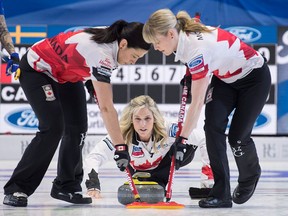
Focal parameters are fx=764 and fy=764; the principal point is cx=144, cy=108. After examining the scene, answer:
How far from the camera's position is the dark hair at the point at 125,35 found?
3.42m

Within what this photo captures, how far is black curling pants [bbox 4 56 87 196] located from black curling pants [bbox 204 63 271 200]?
651mm

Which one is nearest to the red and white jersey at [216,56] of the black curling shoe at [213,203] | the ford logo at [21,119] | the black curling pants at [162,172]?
the black curling shoe at [213,203]

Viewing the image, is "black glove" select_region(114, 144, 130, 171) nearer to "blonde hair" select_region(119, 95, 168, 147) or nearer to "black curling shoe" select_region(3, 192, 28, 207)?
"black curling shoe" select_region(3, 192, 28, 207)

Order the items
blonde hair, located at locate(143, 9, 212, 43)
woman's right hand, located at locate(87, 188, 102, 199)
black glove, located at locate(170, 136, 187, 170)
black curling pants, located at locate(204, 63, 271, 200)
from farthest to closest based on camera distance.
→ woman's right hand, located at locate(87, 188, 102, 199)
black curling pants, located at locate(204, 63, 271, 200)
black glove, located at locate(170, 136, 187, 170)
blonde hair, located at locate(143, 9, 212, 43)

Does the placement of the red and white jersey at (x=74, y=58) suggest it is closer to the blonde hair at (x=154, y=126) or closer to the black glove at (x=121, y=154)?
the black glove at (x=121, y=154)

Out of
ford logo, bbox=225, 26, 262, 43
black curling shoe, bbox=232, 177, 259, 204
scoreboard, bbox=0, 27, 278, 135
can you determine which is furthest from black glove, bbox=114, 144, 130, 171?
ford logo, bbox=225, 26, 262, 43

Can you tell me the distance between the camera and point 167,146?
420cm

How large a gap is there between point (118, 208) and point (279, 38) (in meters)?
4.17

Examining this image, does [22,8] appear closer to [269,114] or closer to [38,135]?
[269,114]

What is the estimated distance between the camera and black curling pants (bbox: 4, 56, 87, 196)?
3658 mm

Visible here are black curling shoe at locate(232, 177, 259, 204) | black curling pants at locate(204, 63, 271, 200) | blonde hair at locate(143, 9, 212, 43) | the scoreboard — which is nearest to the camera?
blonde hair at locate(143, 9, 212, 43)

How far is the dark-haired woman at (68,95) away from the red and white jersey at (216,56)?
0.62 feet

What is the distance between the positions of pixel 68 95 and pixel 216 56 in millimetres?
784

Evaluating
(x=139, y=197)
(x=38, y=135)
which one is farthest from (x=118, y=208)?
(x=38, y=135)
